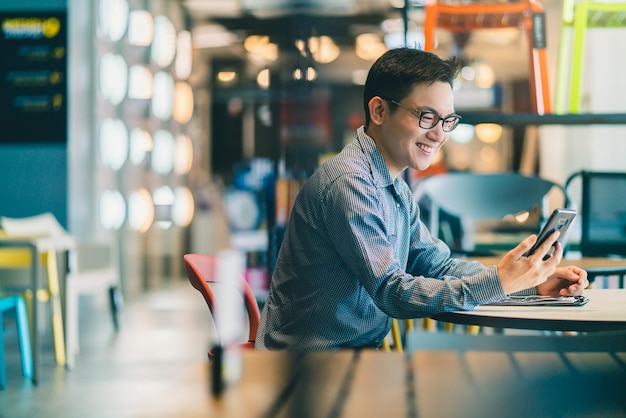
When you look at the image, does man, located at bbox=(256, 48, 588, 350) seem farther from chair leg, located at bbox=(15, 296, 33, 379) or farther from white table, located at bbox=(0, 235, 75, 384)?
chair leg, located at bbox=(15, 296, 33, 379)

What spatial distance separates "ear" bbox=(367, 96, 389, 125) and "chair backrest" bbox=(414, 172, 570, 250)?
213 centimetres

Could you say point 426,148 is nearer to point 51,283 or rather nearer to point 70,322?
point 70,322

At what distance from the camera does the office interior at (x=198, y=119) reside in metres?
5.62

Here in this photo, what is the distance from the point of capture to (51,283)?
4914 millimetres

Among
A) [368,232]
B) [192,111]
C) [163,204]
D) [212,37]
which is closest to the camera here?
[368,232]

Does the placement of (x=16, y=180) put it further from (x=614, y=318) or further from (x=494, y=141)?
(x=494, y=141)

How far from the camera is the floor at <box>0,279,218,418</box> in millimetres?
3482

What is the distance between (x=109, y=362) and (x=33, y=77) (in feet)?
10.0

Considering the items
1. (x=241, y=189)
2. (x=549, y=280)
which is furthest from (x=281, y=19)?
(x=549, y=280)

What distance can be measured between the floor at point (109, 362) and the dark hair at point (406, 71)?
71 cm

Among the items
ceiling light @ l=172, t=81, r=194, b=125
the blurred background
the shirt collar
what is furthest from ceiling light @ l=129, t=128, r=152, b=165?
the shirt collar

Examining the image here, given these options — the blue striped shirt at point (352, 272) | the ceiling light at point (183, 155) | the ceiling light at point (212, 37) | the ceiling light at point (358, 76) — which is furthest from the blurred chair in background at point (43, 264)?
the ceiling light at point (358, 76)

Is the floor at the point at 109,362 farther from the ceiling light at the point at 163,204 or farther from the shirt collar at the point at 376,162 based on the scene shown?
the ceiling light at the point at 163,204

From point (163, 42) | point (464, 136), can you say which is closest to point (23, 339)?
point (163, 42)
